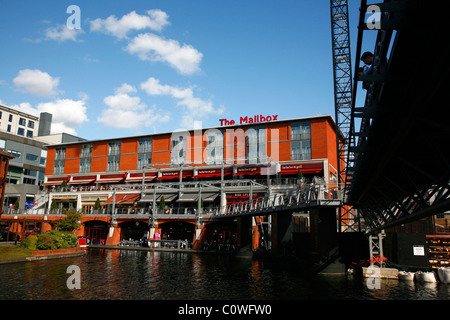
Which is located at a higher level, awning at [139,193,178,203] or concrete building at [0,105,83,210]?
concrete building at [0,105,83,210]

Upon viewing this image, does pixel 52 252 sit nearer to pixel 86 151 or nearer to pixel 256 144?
pixel 256 144

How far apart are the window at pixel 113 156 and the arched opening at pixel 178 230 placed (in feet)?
64.6

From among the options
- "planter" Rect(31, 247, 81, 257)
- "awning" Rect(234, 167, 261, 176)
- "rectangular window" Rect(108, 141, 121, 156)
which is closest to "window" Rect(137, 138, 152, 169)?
"rectangular window" Rect(108, 141, 121, 156)

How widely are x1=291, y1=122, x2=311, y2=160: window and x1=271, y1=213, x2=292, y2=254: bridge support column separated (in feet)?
67.4

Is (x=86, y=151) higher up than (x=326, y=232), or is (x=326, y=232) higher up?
(x=86, y=151)

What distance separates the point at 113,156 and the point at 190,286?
53.3 m

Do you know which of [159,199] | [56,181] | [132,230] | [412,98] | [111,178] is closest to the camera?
[412,98]

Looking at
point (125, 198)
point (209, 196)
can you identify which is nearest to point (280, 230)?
point (209, 196)

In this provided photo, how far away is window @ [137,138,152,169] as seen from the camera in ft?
214

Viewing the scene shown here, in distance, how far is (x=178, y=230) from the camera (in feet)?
175

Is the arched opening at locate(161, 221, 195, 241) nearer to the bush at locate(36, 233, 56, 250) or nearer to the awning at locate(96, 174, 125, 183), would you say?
the awning at locate(96, 174, 125, 183)

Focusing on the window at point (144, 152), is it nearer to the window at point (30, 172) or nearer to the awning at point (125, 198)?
the awning at point (125, 198)

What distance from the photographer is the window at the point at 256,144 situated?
55.8m
